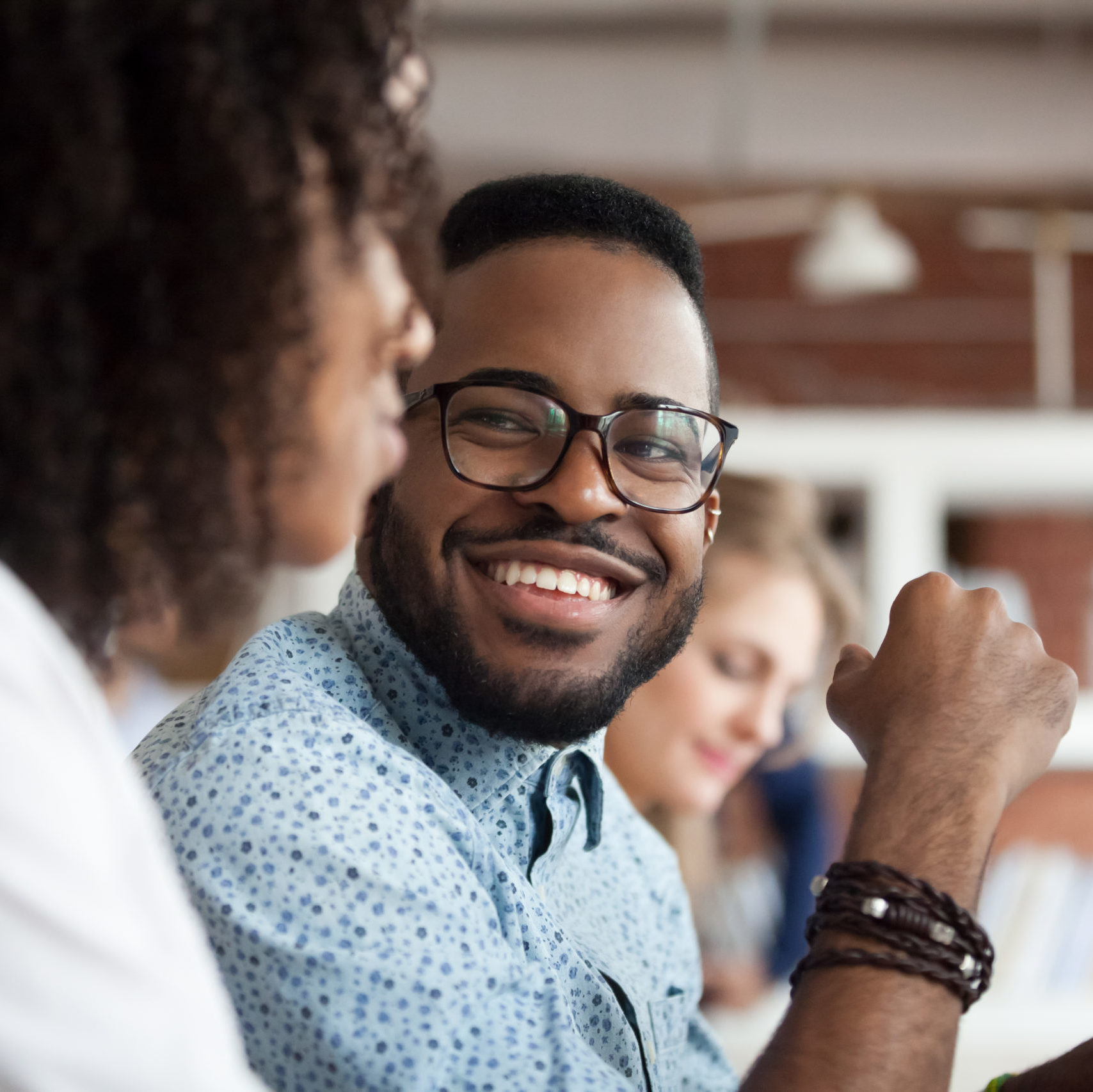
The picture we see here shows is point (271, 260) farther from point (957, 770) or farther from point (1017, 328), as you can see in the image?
point (1017, 328)

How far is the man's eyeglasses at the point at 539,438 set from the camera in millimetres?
1201

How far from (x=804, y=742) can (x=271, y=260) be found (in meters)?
2.53

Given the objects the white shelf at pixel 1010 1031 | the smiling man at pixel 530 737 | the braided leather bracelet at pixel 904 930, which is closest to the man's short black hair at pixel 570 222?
the smiling man at pixel 530 737

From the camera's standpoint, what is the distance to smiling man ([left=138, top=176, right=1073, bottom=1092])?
2.74ft

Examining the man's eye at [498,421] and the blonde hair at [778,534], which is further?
the blonde hair at [778,534]

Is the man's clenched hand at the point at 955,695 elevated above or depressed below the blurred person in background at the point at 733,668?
below

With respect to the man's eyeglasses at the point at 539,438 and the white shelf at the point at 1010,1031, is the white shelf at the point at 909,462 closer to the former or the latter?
the white shelf at the point at 1010,1031

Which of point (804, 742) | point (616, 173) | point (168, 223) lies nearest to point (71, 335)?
point (168, 223)

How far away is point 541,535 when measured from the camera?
1.20 meters

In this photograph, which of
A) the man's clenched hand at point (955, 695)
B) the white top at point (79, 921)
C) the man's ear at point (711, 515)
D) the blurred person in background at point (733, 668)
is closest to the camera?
the white top at point (79, 921)

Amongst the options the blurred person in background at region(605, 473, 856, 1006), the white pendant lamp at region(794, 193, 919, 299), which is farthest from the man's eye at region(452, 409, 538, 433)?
the white pendant lamp at region(794, 193, 919, 299)

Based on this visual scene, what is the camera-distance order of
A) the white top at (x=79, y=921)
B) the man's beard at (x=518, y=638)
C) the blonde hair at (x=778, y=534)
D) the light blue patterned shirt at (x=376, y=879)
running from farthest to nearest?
the blonde hair at (x=778, y=534) < the man's beard at (x=518, y=638) < the light blue patterned shirt at (x=376, y=879) < the white top at (x=79, y=921)

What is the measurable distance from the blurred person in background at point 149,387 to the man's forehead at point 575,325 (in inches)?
14.0

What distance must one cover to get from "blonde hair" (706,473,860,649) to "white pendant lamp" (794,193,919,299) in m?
1.13
